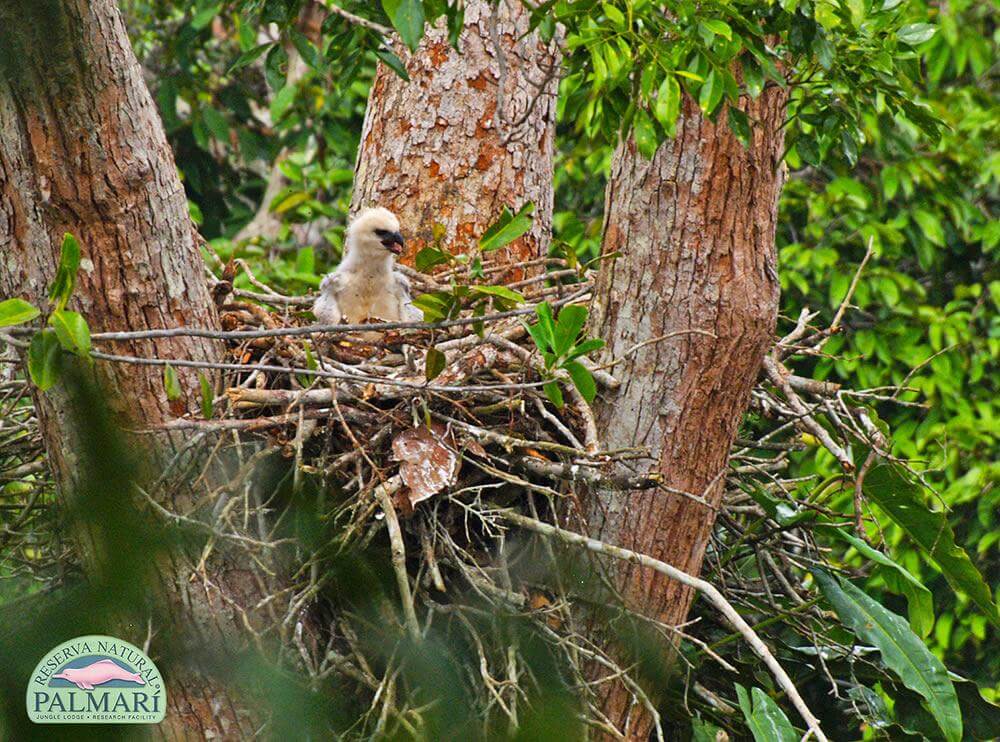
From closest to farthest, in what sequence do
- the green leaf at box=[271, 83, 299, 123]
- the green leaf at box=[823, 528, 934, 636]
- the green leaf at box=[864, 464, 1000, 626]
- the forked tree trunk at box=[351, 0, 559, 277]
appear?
the green leaf at box=[823, 528, 934, 636], the green leaf at box=[864, 464, 1000, 626], the forked tree trunk at box=[351, 0, 559, 277], the green leaf at box=[271, 83, 299, 123]

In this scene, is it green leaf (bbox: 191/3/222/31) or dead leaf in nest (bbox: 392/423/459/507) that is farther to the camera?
green leaf (bbox: 191/3/222/31)

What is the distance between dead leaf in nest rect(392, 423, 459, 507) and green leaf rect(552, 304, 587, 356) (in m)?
0.45

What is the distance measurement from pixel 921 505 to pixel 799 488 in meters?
0.61

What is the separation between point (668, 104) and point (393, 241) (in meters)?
1.76

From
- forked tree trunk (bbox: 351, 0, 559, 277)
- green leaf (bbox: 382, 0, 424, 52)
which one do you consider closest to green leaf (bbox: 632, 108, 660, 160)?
green leaf (bbox: 382, 0, 424, 52)

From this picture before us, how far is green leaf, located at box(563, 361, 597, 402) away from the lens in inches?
113

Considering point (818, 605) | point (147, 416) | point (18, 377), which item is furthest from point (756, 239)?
point (18, 377)

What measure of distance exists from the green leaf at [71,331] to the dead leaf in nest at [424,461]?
1.17 m

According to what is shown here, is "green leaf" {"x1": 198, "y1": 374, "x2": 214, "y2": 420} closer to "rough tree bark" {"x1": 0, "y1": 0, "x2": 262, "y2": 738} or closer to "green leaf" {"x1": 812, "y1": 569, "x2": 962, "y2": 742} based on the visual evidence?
"rough tree bark" {"x1": 0, "y1": 0, "x2": 262, "y2": 738}

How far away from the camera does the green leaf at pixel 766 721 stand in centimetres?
280

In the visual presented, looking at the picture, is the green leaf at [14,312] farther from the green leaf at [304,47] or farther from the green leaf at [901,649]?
the green leaf at [901,649]

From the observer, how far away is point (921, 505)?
3.41 meters

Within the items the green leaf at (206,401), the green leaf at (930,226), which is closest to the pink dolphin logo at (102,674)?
the green leaf at (206,401)

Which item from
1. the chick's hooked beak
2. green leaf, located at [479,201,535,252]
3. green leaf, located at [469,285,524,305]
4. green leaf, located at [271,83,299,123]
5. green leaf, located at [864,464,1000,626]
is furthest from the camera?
green leaf, located at [271,83,299,123]
